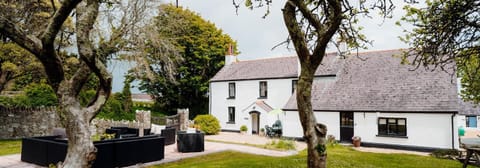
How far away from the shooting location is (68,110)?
4.21 meters

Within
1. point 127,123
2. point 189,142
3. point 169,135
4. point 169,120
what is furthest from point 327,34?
point 169,120

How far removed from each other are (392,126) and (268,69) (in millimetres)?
10600

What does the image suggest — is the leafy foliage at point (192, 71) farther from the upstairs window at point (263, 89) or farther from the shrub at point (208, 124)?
the upstairs window at point (263, 89)

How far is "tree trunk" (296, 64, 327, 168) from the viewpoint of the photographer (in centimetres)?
493

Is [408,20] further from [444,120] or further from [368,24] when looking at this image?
[444,120]

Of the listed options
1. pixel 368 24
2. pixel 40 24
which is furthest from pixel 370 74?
pixel 40 24

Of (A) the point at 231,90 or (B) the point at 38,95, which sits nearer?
(B) the point at 38,95

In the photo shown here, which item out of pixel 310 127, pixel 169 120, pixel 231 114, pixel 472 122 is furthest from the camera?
pixel 472 122

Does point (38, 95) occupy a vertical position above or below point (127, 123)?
above

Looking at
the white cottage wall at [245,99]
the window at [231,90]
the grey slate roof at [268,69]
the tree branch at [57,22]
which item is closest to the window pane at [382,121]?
the grey slate roof at [268,69]

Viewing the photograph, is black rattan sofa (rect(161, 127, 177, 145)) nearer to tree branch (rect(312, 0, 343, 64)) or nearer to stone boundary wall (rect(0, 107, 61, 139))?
stone boundary wall (rect(0, 107, 61, 139))

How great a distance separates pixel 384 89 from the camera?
728 inches

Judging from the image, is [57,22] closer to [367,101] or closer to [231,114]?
[367,101]

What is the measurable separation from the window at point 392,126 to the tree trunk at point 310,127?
14.1m
